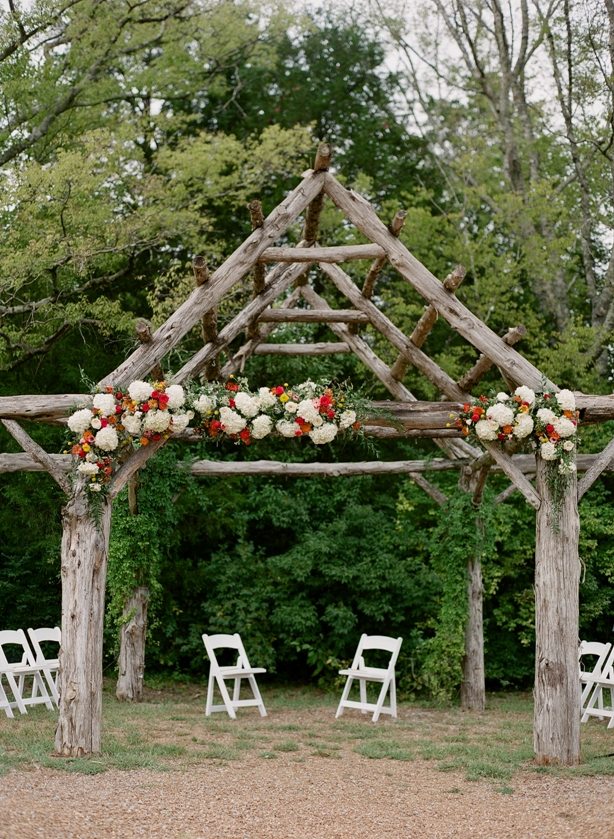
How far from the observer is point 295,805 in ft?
20.6

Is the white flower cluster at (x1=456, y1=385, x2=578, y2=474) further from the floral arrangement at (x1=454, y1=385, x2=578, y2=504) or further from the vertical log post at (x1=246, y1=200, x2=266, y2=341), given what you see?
the vertical log post at (x1=246, y1=200, x2=266, y2=341)

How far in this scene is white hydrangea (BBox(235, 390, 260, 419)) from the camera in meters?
7.96

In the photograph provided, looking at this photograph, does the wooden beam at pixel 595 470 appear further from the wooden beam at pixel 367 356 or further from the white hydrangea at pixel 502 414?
the wooden beam at pixel 367 356

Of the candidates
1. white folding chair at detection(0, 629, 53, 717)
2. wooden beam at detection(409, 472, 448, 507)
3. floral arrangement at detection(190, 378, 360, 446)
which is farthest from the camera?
wooden beam at detection(409, 472, 448, 507)

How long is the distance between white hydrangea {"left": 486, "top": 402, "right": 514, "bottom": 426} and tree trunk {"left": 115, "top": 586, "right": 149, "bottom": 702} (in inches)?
206

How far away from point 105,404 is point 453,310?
9.48 feet

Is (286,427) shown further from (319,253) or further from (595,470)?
(595,470)

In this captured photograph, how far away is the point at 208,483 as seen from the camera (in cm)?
1398

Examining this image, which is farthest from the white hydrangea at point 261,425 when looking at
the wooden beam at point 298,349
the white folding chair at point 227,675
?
the wooden beam at point 298,349

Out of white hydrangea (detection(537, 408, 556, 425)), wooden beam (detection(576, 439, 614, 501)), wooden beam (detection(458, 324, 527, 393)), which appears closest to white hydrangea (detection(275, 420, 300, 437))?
wooden beam (detection(458, 324, 527, 393))

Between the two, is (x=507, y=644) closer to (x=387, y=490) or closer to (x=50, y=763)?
(x=387, y=490)

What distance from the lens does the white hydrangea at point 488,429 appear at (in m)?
7.84

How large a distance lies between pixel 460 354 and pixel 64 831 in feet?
35.9

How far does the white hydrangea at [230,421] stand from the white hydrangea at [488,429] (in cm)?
191
